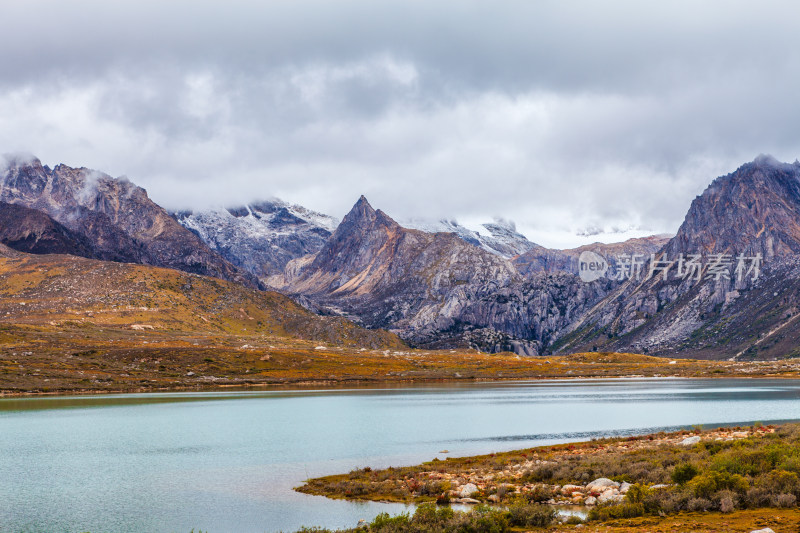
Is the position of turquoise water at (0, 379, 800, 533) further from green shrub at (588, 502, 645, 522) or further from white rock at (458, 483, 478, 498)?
green shrub at (588, 502, 645, 522)

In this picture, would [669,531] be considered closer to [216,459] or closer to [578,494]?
[578,494]

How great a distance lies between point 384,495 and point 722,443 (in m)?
24.9

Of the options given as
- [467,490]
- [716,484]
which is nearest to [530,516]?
[716,484]

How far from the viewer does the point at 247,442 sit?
7206cm

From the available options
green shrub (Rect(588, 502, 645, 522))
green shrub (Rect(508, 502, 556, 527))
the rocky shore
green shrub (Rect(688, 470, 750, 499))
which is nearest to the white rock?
the rocky shore

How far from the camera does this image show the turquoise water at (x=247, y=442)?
40.8m

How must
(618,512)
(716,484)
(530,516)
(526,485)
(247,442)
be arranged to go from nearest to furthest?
1. (530,516)
2. (618,512)
3. (716,484)
4. (526,485)
5. (247,442)

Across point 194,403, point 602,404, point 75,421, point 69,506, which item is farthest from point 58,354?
point 69,506

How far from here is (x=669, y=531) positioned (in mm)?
27859

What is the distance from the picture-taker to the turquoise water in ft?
134

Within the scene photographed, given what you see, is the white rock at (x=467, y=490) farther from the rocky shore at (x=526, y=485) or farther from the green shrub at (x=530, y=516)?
the green shrub at (x=530, y=516)

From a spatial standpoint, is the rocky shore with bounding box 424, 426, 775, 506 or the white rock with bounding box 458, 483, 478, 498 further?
the white rock with bounding box 458, 483, 478, 498

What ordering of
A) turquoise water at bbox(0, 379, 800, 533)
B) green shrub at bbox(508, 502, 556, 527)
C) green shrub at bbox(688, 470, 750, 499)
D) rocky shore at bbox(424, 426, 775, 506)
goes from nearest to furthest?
green shrub at bbox(508, 502, 556, 527) < green shrub at bbox(688, 470, 750, 499) < rocky shore at bbox(424, 426, 775, 506) < turquoise water at bbox(0, 379, 800, 533)

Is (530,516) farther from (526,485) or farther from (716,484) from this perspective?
(526,485)
